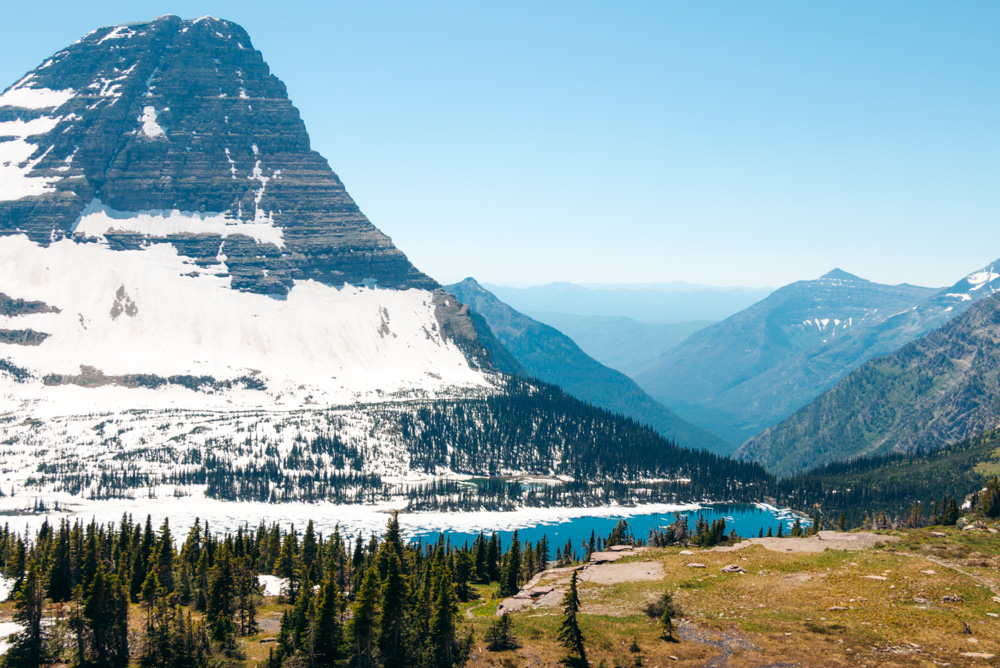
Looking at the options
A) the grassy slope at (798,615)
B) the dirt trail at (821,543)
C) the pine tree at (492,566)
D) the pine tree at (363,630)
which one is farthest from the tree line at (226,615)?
the dirt trail at (821,543)

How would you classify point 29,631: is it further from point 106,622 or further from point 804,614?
point 804,614

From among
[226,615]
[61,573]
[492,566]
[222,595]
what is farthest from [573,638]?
[61,573]

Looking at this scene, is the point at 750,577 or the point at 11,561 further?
the point at 11,561

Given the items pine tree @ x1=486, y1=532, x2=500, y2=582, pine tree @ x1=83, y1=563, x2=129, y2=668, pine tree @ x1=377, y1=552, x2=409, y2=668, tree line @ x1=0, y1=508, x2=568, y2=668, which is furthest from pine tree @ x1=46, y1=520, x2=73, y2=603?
pine tree @ x1=486, y1=532, x2=500, y2=582

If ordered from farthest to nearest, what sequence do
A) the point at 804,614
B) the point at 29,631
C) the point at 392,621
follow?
the point at 29,631, the point at 392,621, the point at 804,614

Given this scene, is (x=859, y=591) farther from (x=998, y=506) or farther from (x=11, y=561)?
(x=11, y=561)

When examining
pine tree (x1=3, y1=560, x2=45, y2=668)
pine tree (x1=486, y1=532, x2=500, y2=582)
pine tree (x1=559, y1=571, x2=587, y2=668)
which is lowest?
pine tree (x1=486, y1=532, x2=500, y2=582)

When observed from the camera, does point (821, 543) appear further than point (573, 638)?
Yes

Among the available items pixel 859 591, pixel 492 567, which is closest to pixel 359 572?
pixel 492 567

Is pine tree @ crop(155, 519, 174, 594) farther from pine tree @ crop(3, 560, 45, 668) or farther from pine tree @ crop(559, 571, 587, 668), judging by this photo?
pine tree @ crop(559, 571, 587, 668)

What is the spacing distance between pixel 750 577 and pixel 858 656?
28644mm

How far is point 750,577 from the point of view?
97.3 meters

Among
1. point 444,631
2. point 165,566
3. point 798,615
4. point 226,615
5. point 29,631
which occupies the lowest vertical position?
point 226,615

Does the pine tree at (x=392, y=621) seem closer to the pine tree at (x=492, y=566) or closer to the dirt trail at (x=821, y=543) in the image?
the dirt trail at (x=821, y=543)
